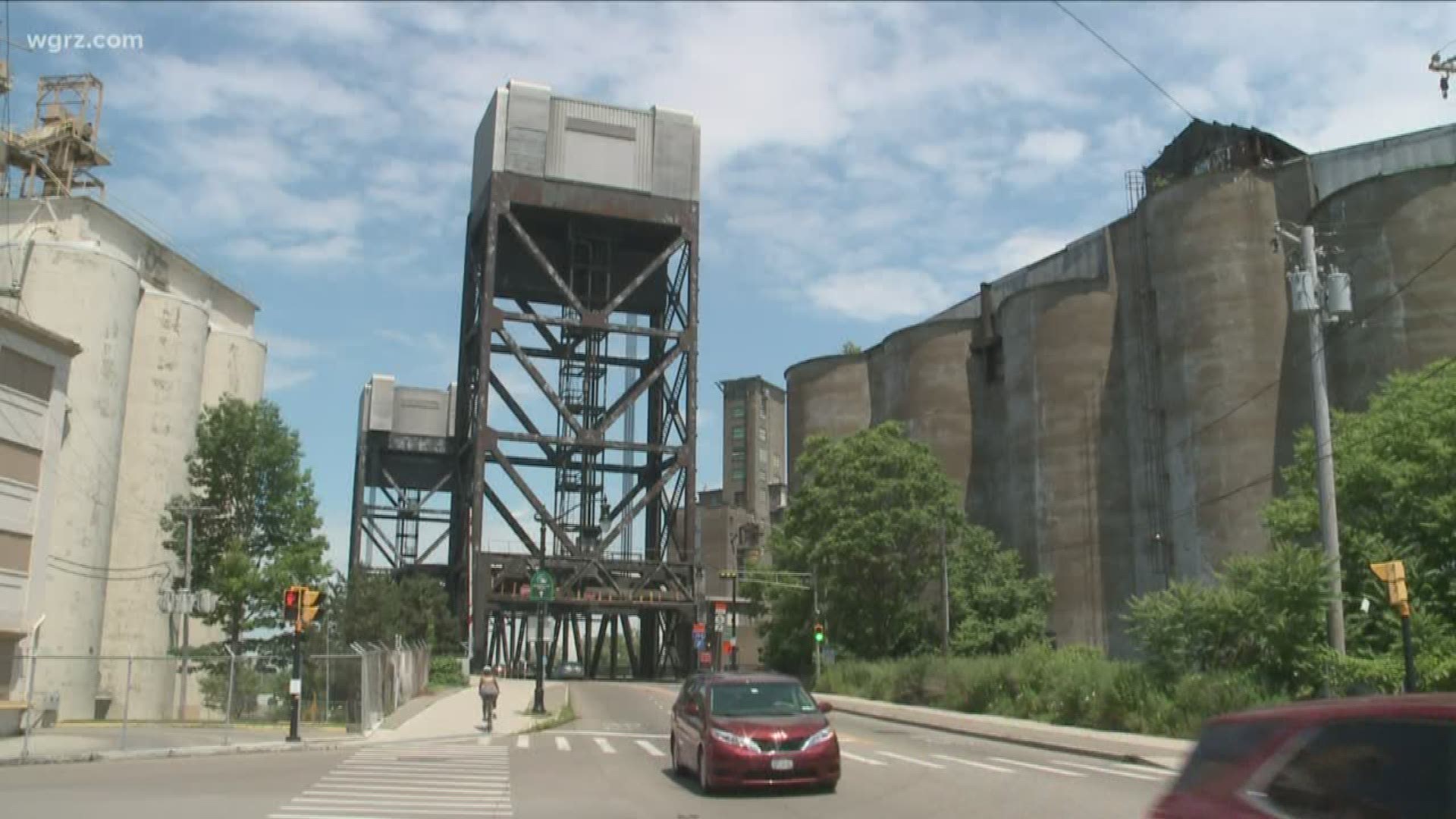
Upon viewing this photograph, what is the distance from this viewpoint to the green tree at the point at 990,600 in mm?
63250

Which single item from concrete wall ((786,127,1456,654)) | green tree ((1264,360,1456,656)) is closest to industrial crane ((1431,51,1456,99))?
concrete wall ((786,127,1456,654))

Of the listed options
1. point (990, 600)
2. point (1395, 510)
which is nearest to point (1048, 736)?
point (1395, 510)

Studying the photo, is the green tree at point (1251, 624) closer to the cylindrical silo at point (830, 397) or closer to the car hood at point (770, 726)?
the car hood at point (770, 726)

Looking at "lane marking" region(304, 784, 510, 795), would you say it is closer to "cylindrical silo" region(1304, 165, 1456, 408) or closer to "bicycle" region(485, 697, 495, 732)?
"bicycle" region(485, 697, 495, 732)

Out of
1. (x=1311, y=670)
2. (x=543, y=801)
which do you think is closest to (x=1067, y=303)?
(x=1311, y=670)

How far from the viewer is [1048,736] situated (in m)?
28.0

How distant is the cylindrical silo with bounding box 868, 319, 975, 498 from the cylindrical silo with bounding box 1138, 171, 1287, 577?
20321 millimetres

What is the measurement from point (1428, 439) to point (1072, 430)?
121 ft

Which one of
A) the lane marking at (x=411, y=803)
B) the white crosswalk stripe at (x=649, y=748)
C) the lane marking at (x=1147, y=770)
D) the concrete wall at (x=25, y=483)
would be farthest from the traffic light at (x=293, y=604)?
the lane marking at (x=1147, y=770)

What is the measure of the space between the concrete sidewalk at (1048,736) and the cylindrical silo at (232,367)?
1700 inches

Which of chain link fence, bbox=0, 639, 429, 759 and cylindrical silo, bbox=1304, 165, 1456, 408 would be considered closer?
chain link fence, bbox=0, 639, 429, 759

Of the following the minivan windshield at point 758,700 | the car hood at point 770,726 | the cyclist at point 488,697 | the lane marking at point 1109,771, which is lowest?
the lane marking at point 1109,771

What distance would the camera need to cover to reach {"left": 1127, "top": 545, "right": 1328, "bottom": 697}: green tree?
27.2 metres

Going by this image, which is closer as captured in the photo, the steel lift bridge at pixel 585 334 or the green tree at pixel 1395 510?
the green tree at pixel 1395 510
